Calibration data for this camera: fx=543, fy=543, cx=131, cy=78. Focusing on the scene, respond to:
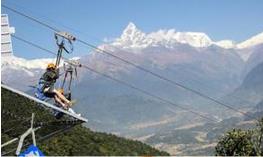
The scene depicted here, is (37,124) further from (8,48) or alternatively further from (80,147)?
(80,147)

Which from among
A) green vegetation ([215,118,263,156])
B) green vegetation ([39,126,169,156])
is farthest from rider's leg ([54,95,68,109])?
green vegetation ([215,118,263,156])

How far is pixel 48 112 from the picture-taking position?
1625cm

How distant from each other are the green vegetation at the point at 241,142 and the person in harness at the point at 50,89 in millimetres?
81394

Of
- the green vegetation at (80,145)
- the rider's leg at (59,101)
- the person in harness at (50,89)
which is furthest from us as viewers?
the green vegetation at (80,145)

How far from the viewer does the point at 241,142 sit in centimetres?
10750

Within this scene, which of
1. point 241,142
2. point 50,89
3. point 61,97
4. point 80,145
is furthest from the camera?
point 241,142

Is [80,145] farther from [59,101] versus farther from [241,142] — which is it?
[59,101]

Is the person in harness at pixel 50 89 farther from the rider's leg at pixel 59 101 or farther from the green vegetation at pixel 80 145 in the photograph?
the green vegetation at pixel 80 145

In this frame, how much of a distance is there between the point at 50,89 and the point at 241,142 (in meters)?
89.5

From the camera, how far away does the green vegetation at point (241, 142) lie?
336ft

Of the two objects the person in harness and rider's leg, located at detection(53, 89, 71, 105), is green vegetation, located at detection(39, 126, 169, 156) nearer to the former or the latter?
rider's leg, located at detection(53, 89, 71, 105)

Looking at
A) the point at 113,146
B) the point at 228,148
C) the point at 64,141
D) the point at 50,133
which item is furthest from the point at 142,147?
the point at 50,133

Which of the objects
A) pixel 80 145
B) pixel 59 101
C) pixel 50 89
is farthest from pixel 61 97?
pixel 80 145

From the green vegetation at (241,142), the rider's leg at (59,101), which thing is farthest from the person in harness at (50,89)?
the green vegetation at (241,142)
